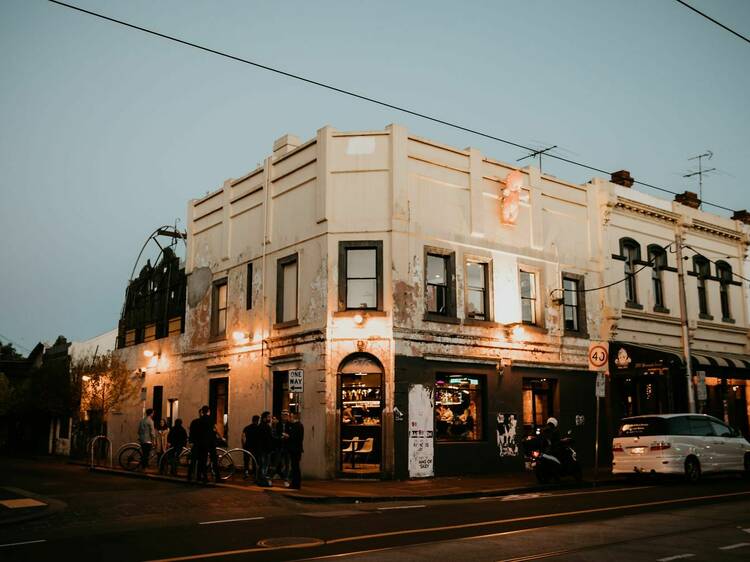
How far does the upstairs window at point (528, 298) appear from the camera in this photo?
956 inches

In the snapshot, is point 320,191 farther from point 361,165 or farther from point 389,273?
point 389,273

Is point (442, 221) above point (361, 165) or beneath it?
beneath

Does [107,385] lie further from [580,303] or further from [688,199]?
[688,199]

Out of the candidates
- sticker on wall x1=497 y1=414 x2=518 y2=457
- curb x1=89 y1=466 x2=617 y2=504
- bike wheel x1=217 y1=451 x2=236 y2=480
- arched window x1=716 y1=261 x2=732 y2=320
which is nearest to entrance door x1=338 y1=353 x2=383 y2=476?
bike wheel x1=217 y1=451 x2=236 y2=480

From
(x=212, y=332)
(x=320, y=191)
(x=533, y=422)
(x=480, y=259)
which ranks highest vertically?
(x=320, y=191)

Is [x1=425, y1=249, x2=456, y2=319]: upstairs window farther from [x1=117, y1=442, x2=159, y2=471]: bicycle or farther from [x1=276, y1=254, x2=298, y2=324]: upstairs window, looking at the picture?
[x1=117, y1=442, x2=159, y2=471]: bicycle

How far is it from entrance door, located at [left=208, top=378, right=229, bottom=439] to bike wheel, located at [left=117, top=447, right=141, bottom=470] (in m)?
2.92

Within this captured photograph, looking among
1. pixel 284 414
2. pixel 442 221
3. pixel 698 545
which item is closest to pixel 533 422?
pixel 442 221

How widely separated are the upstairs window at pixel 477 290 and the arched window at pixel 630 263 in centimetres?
739

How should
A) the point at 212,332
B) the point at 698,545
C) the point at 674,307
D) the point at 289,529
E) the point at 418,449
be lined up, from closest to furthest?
1. the point at 698,545
2. the point at 289,529
3. the point at 418,449
4. the point at 212,332
5. the point at 674,307

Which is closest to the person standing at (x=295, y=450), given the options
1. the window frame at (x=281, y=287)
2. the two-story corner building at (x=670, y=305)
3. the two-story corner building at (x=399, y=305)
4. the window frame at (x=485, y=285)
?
the two-story corner building at (x=399, y=305)

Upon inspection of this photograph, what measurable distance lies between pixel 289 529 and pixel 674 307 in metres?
22.8

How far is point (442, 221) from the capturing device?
2227 centimetres

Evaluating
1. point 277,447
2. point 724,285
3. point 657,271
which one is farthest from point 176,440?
point 724,285
